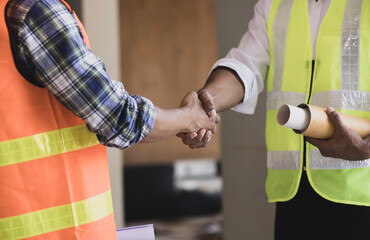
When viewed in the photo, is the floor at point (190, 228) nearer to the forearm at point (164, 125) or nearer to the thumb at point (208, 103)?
the thumb at point (208, 103)

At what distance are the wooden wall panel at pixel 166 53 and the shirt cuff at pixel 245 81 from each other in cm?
468

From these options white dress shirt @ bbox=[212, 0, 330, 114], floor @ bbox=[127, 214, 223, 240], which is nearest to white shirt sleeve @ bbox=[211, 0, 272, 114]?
white dress shirt @ bbox=[212, 0, 330, 114]

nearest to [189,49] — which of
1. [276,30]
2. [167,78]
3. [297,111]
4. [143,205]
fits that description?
[167,78]

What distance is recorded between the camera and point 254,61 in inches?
70.5

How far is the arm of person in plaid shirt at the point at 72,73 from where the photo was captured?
1015 mm

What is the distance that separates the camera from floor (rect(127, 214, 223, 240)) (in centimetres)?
553

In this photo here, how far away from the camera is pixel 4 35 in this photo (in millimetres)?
1017

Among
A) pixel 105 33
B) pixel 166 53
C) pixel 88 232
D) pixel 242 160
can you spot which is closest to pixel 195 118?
pixel 88 232

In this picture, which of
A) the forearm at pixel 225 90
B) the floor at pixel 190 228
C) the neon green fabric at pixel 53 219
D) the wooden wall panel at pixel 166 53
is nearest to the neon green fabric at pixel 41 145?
the neon green fabric at pixel 53 219

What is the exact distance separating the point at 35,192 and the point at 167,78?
574 centimetres

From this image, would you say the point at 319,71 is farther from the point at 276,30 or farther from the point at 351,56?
the point at 276,30

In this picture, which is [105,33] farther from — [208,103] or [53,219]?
[53,219]

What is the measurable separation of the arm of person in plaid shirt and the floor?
4460mm

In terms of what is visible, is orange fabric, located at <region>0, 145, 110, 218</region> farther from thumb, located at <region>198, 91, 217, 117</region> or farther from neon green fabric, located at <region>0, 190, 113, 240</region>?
→ thumb, located at <region>198, 91, 217, 117</region>
